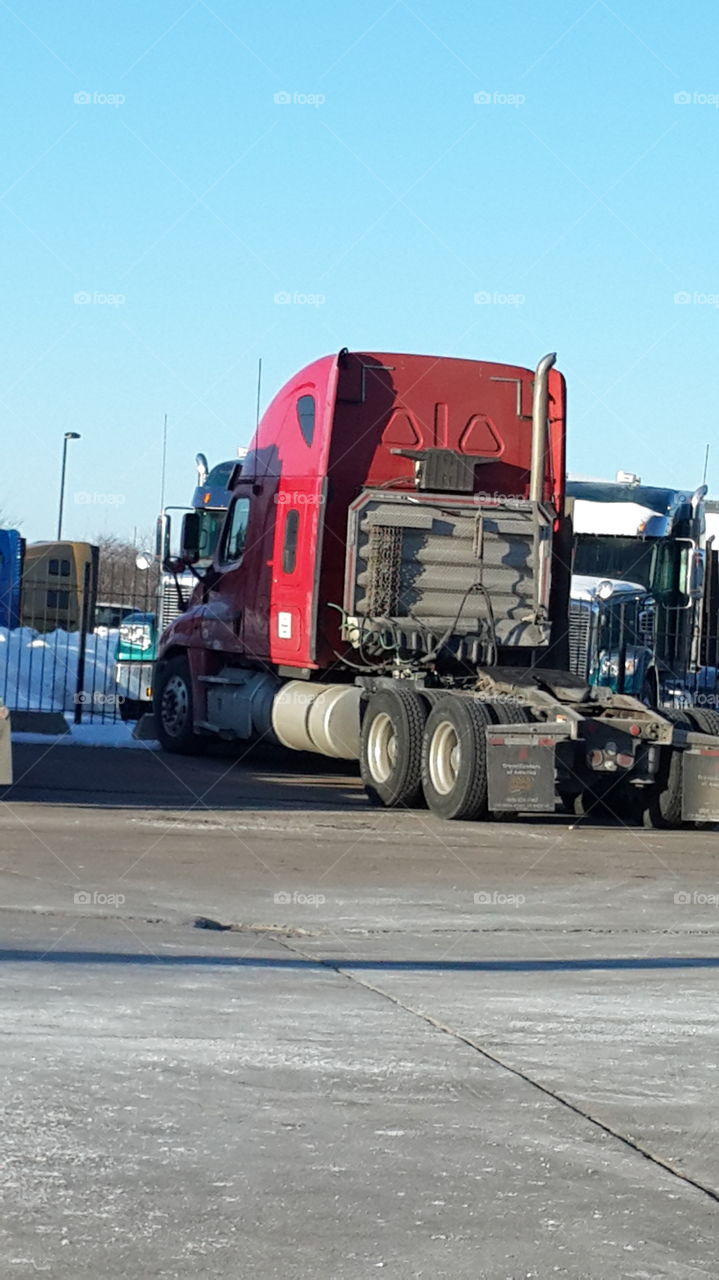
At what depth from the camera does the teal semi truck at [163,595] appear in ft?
67.9

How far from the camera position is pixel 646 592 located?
23.9 meters

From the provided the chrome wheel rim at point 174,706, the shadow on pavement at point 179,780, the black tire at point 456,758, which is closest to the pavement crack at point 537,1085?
the black tire at point 456,758

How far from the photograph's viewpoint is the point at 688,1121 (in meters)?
5.31

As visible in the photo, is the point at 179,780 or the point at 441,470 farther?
the point at 179,780

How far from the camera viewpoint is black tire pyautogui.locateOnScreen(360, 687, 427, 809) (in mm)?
15461

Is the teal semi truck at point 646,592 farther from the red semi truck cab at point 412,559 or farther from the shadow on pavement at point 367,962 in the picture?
the shadow on pavement at point 367,962

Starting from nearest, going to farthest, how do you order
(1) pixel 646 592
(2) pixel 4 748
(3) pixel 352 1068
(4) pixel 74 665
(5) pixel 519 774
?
(3) pixel 352 1068
(2) pixel 4 748
(5) pixel 519 774
(1) pixel 646 592
(4) pixel 74 665

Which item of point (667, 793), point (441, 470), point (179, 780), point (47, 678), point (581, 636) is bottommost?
point (179, 780)

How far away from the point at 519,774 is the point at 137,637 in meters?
14.5

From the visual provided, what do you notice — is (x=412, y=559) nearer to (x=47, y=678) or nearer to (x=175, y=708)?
(x=175, y=708)

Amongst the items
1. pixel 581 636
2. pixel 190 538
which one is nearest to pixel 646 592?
pixel 581 636

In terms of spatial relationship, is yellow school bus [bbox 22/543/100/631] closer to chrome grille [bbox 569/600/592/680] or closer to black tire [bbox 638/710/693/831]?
chrome grille [bbox 569/600/592/680]

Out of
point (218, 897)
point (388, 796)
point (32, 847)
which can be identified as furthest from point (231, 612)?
point (218, 897)

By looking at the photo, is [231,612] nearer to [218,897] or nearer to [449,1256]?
[218,897]
